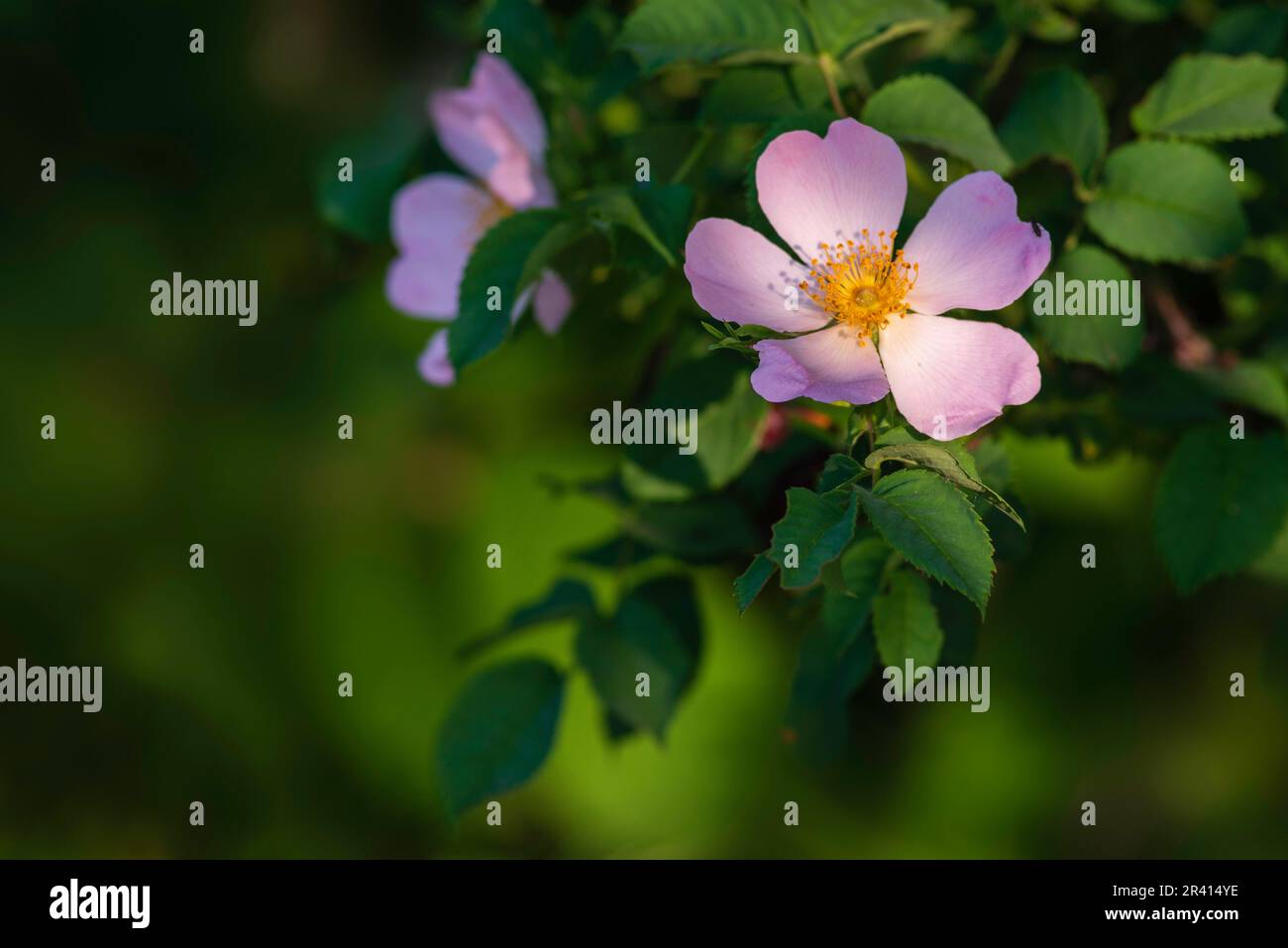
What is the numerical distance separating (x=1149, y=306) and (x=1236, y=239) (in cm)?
27

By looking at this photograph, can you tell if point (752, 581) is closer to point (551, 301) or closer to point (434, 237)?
point (551, 301)

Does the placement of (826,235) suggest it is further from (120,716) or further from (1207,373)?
(120,716)

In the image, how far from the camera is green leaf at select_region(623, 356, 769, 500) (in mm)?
1121

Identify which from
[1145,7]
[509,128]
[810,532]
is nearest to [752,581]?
[810,532]

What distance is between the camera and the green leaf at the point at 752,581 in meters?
0.73

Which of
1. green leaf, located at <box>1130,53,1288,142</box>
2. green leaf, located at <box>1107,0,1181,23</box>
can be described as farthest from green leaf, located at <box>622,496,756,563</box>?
green leaf, located at <box>1107,0,1181,23</box>

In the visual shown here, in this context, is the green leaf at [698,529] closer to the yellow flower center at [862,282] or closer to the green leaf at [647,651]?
the green leaf at [647,651]

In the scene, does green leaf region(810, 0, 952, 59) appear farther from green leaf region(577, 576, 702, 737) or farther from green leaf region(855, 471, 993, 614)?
green leaf region(577, 576, 702, 737)

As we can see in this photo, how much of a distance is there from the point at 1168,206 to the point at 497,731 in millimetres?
853

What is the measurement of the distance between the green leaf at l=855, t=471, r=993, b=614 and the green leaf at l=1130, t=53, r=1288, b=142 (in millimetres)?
549

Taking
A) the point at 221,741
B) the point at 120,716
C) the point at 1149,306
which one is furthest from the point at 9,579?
the point at 1149,306

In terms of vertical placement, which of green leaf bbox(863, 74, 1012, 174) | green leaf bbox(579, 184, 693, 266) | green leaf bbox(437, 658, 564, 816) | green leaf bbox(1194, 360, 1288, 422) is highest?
green leaf bbox(863, 74, 1012, 174)

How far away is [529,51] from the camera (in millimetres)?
1223

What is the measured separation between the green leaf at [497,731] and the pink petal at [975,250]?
62 centimetres
